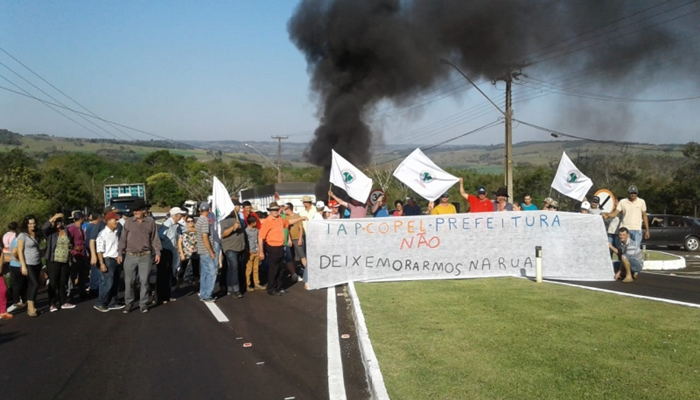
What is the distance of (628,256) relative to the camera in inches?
399

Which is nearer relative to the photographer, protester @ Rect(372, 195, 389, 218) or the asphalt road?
the asphalt road

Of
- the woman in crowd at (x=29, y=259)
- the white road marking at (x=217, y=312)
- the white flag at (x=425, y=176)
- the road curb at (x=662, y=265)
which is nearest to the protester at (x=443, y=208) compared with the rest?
the white flag at (x=425, y=176)

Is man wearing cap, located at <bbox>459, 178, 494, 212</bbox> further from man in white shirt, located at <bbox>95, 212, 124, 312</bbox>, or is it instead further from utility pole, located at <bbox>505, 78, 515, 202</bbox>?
utility pole, located at <bbox>505, 78, 515, 202</bbox>

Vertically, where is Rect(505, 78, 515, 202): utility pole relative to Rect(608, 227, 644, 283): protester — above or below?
above

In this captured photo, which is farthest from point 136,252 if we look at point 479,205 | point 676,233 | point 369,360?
point 676,233

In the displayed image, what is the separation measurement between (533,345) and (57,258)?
6.74m

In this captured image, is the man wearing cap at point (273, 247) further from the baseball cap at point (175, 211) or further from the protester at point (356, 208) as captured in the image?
the baseball cap at point (175, 211)

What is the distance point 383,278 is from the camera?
1007cm

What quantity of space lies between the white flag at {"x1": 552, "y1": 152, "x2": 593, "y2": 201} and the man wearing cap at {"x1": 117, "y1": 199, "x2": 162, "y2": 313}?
7.86m

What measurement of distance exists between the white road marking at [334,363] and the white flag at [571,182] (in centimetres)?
629

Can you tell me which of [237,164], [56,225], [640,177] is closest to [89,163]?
[237,164]

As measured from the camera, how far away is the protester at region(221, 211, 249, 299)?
31.5ft

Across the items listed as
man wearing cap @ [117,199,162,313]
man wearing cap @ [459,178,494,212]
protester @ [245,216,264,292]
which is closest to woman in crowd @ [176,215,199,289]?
protester @ [245,216,264,292]

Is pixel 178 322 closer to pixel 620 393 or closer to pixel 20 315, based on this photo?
pixel 20 315
